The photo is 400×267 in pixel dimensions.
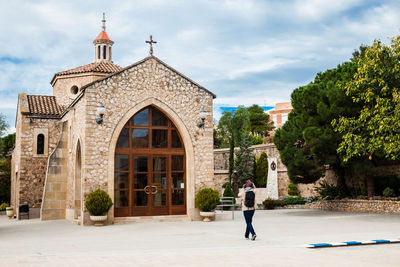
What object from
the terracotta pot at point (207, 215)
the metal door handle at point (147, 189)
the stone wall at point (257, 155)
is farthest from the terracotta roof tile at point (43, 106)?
the stone wall at point (257, 155)

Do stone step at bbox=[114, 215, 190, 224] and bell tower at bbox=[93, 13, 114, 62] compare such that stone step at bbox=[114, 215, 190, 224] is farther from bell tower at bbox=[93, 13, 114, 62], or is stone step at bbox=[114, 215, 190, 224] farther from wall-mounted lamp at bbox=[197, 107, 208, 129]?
bell tower at bbox=[93, 13, 114, 62]

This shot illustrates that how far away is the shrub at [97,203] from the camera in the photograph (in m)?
14.9

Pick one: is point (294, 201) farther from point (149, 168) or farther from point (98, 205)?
point (98, 205)

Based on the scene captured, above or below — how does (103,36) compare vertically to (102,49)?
above

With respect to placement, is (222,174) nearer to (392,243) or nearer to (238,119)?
(238,119)

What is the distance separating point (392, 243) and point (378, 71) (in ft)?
30.0

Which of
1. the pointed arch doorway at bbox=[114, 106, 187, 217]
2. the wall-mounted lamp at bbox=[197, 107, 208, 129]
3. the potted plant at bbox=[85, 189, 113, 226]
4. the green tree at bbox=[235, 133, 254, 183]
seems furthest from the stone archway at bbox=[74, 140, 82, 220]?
the green tree at bbox=[235, 133, 254, 183]

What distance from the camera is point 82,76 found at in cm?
2472

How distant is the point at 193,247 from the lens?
9.55 m

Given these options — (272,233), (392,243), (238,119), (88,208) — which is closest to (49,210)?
(88,208)

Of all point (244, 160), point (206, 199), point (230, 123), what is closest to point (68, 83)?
point (206, 199)

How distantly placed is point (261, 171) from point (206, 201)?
1982 cm

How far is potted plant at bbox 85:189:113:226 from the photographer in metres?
14.9

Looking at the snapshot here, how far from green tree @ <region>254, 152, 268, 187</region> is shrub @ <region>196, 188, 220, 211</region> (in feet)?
62.8
